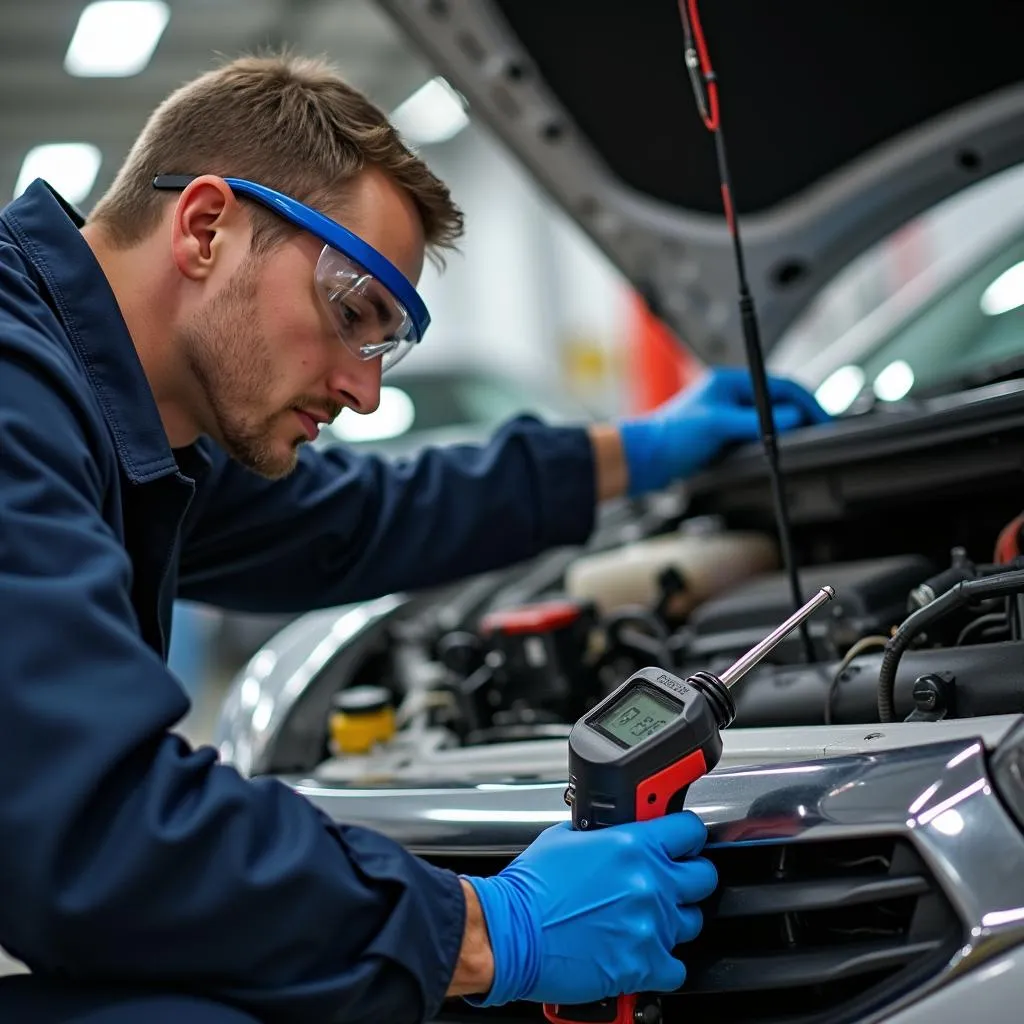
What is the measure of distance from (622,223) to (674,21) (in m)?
0.41

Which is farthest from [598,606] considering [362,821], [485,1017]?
[485,1017]

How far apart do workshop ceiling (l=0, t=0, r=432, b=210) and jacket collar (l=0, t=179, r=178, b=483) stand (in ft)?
18.1

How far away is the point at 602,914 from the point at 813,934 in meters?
0.19

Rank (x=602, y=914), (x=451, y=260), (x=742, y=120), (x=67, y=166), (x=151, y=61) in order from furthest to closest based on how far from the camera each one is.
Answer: (x=67, y=166) < (x=151, y=61) < (x=451, y=260) < (x=742, y=120) < (x=602, y=914)

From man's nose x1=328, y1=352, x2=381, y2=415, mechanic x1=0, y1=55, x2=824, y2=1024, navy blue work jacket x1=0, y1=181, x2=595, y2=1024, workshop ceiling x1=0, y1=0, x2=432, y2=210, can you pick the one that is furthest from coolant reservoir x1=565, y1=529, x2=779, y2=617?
workshop ceiling x1=0, y1=0, x2=432, y2=210

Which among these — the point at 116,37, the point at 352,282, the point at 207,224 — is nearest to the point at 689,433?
the point at 352,282

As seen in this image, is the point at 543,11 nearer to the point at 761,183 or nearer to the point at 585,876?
the point at 761,183

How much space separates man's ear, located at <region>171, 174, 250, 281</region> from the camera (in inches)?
50.3

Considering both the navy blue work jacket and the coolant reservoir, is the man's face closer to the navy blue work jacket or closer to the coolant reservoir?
the navy blue work jacket

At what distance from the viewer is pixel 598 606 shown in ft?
6.51

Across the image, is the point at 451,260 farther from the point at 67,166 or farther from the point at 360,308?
the point at 67,166

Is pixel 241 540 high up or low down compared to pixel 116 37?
down

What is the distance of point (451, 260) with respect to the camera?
2762 mm

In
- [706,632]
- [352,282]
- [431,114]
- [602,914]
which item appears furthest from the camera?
[431,114]
